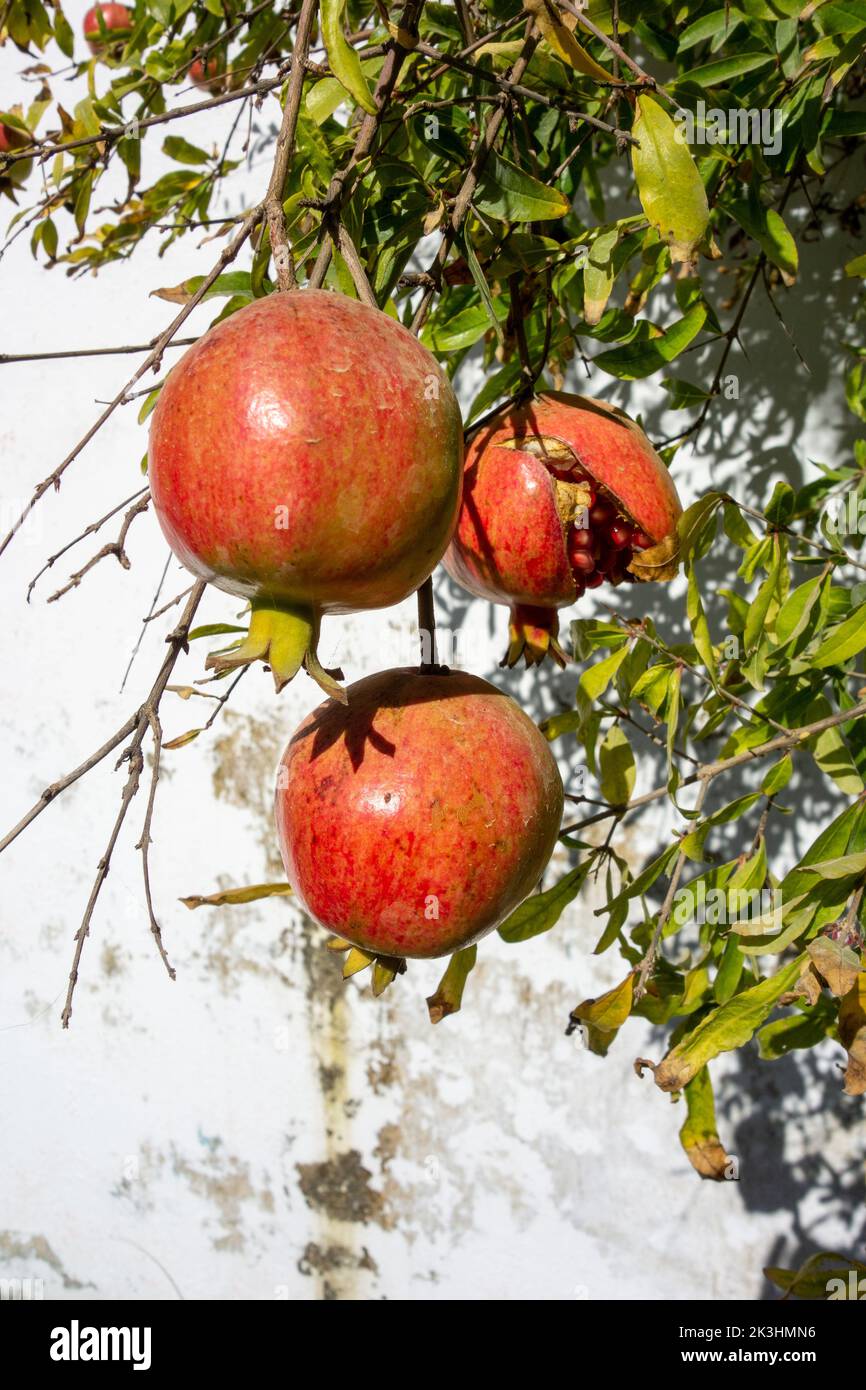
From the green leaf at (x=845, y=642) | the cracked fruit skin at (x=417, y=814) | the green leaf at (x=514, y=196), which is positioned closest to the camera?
the cracked fruit skin at (x=417, y=814)

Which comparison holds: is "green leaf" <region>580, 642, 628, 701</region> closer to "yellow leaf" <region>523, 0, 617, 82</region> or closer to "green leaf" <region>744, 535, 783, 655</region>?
"green leaf" <region>744, 535, 783, 655</region>

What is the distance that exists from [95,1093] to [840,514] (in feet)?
6.11

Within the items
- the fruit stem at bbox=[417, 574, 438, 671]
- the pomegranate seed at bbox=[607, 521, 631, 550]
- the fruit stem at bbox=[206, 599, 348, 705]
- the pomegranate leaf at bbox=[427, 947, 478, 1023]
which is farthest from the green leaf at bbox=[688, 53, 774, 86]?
the pomegranate leaf at bbox=[427, 947, 478, 1023]

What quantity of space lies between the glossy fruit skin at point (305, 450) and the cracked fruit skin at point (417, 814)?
0.13 m

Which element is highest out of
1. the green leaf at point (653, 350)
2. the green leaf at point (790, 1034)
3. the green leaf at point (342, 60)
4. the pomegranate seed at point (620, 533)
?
the green leaf at point (653, 350)

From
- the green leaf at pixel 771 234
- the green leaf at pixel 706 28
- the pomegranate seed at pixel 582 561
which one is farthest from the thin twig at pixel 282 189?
the green leaf at pixel 706 28

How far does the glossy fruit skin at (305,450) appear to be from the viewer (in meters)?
0.57

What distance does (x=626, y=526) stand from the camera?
2.93 feet

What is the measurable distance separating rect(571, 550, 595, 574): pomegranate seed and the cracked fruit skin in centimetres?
15

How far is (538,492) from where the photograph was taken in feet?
2.68

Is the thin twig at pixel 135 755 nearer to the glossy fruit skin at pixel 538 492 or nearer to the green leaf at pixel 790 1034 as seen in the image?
the glossy fruit skin at pixel 538 492
